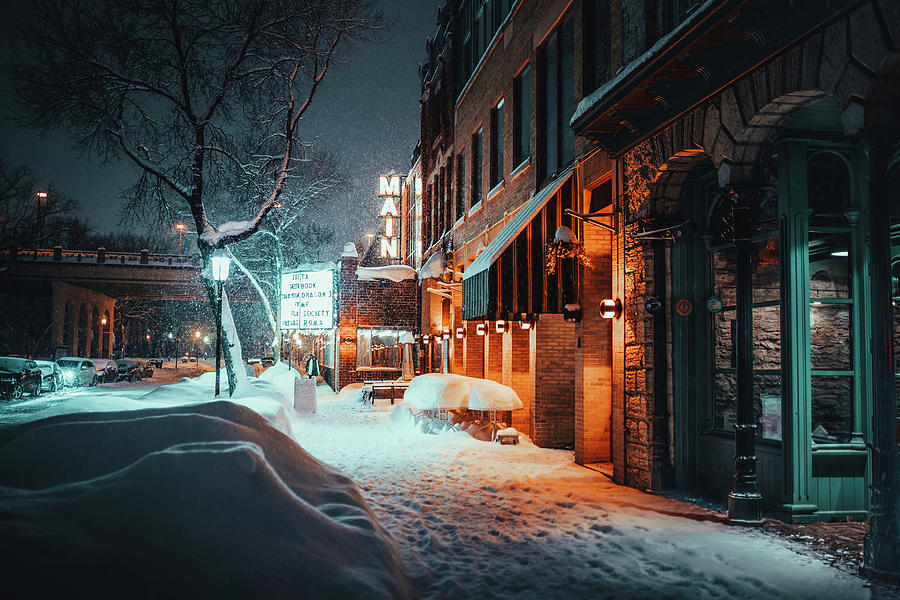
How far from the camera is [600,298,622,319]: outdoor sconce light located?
32.3 ft

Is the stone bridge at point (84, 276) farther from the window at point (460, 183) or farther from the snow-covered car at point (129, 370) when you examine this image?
the window at point (460, 183)

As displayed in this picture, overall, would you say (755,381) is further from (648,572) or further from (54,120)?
(54,120)

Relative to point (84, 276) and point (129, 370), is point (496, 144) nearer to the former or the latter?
point (129, 370)

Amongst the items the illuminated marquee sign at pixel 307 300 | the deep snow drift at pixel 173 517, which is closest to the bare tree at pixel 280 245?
the illuminated marquee sign at pixel 307 300

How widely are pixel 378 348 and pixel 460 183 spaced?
40.6ft

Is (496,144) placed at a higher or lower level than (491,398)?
higher

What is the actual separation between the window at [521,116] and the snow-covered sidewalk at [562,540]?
751 centimetres

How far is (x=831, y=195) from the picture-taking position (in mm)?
7617

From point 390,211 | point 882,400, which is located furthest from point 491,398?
point 390,211

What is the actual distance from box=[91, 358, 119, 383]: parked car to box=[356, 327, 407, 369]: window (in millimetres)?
16487

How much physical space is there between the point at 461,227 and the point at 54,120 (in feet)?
38.4

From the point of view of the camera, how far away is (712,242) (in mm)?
8797

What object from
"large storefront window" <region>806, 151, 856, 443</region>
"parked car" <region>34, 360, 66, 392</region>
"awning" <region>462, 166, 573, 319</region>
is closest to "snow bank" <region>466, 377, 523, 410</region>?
"awning" <region>462, 166, 573, 319</region>

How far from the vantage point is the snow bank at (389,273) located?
92.8 feet
